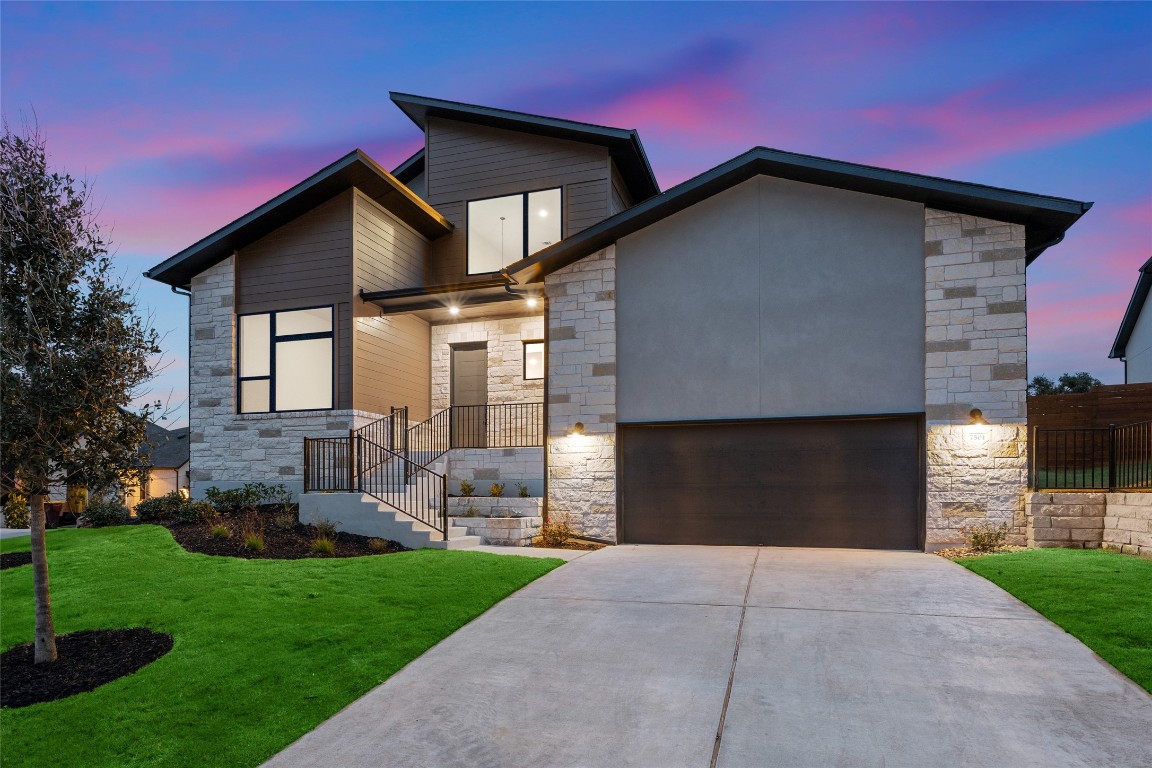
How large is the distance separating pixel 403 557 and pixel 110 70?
11.5 meters

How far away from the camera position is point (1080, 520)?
944cm

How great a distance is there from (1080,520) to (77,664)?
1231 cm

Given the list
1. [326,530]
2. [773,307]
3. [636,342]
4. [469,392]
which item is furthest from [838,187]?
[326,530]

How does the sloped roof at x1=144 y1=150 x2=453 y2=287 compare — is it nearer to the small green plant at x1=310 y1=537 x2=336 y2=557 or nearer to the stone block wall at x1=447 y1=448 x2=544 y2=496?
the stone block wall at x1=447 y1=448 x2=544 y2=496

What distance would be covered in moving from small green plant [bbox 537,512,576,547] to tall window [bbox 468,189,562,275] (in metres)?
6.60

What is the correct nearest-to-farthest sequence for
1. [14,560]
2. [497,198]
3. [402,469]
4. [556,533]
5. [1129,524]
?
[1129,524] < [14,560] < [556,533] < [402,469] < [497,198]

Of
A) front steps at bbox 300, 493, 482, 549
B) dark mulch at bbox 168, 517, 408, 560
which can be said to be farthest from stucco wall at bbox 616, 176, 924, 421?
dark mulch at bbox 168, 517, 408, 560

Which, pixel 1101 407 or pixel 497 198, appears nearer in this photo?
pixel 1101 407

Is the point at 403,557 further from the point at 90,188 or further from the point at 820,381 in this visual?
the point at 820,381

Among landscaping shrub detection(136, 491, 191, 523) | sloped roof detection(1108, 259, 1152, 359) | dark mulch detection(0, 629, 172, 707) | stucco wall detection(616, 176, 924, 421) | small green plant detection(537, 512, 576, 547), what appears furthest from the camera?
sloped roof detection(1108, 259, 1152, 359)

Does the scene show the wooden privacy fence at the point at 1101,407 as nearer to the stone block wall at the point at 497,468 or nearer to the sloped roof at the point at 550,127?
the sloped roof at the point at 550,127

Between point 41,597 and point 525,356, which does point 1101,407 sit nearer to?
point 525,356

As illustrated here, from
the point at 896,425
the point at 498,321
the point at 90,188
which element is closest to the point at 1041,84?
the point at 896,425

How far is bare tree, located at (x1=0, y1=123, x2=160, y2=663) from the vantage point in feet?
18.1
